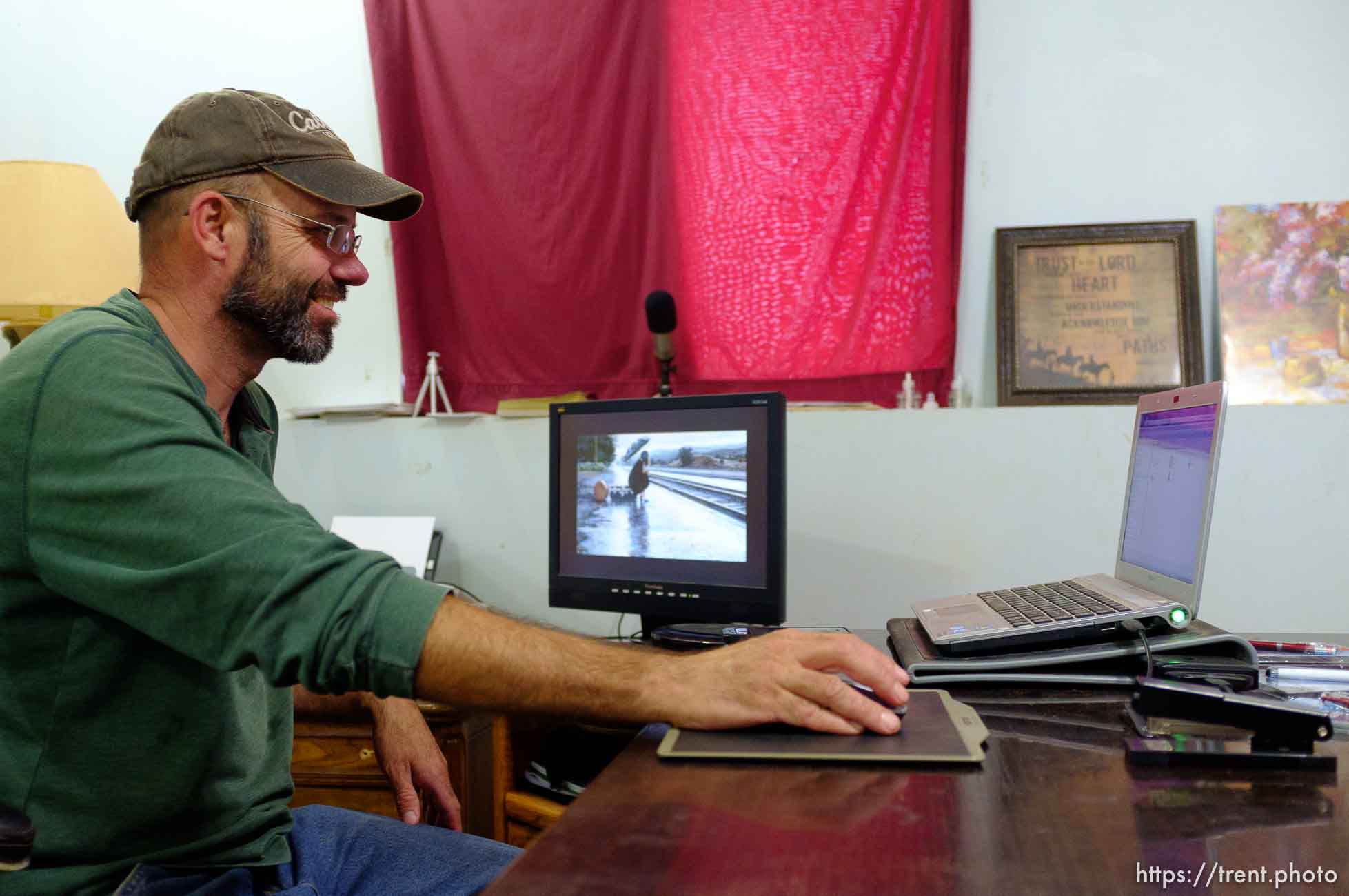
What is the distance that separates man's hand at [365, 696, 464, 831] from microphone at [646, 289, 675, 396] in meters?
1.01

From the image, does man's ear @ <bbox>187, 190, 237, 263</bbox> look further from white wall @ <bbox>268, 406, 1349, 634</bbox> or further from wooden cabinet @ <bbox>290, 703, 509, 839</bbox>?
white wall @ <bbox>268, 406, 1349, 634</bbox>

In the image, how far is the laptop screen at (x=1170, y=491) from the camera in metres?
1.15

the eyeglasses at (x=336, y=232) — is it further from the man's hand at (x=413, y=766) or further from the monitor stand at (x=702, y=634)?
the monitor stand at (x=702, y=634)

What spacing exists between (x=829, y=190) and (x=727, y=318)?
0.38m

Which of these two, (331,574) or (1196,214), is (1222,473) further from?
(331,574)

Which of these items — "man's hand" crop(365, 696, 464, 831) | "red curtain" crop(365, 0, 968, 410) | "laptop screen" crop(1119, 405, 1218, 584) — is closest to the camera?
"laptop screen" crop(1119, 405, 1218, 584)

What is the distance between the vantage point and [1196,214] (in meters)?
2.13

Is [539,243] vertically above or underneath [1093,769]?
above

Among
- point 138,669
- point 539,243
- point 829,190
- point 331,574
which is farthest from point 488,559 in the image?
point 331,574

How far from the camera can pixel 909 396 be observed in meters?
2.16

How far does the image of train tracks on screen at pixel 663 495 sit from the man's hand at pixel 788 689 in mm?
843

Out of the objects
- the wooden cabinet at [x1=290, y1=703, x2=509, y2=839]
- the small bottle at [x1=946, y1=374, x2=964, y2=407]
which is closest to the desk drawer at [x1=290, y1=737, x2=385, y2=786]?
the wooden cabinet at [x1=290, y1=703, x2=509, y2=839]

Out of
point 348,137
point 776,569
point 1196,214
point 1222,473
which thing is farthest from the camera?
point 348,137

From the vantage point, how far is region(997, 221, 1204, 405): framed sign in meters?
2.06
